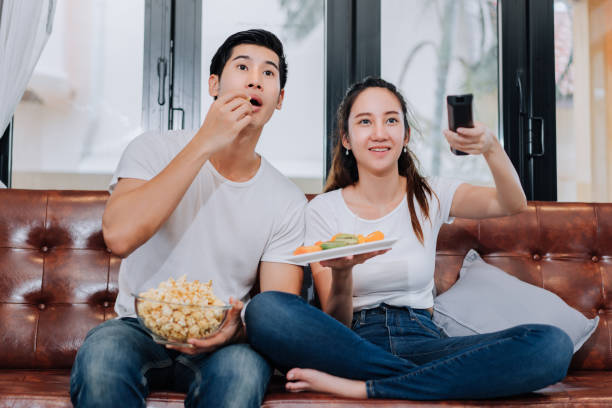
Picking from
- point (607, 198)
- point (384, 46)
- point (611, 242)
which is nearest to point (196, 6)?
point (384, 46)

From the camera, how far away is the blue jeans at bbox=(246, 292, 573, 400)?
1263mm

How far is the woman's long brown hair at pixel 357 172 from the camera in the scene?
1745 millimetres

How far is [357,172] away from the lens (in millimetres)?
1907

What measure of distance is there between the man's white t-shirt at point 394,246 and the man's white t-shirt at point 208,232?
147 millimetres

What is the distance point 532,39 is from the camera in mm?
2795

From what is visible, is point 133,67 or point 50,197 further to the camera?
point 133,67

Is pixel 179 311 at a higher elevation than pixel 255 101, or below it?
below

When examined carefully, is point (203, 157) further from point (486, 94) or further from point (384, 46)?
point (486, 94)

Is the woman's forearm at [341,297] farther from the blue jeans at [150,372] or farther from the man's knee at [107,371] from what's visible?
the man's knee at [107,371]

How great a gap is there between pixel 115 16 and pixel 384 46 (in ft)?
4.18

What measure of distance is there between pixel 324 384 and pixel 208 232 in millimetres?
495

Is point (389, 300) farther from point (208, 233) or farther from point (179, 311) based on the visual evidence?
point (179, 311)

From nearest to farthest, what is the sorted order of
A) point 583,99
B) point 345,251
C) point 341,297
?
point 345,251 → point 341,297 → point 583,99

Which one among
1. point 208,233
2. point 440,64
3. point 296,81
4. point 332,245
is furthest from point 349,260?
point 440,64
